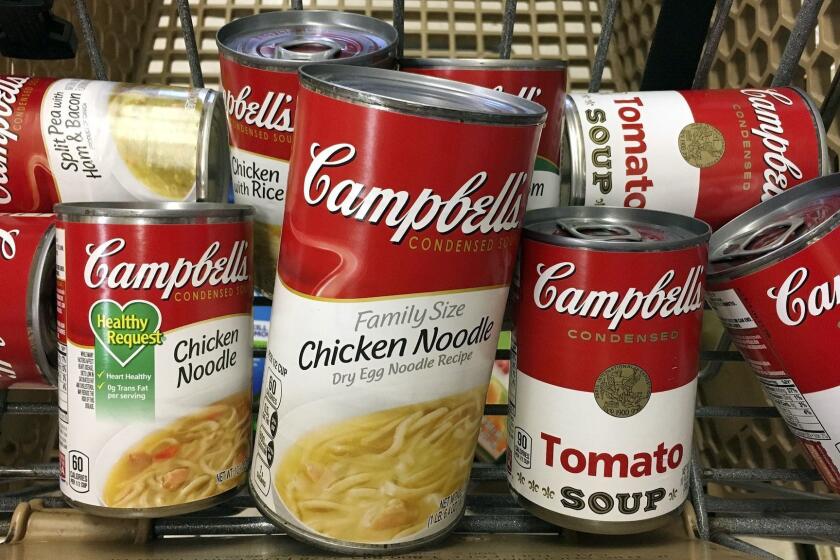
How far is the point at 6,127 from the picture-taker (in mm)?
740

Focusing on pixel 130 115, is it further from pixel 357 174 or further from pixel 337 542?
pixel 337 542

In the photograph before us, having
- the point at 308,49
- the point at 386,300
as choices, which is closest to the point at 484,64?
the point at 308,49

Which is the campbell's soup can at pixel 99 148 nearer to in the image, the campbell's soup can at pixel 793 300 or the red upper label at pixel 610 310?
the red upper label at pixel 610 310

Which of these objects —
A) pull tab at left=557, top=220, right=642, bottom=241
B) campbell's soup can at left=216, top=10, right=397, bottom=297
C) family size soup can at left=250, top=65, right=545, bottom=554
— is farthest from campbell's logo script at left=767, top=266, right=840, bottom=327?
campbell's soup can at left=216, top=10, right=397, bottom=297

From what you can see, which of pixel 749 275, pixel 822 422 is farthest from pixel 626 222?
pixel 822 422

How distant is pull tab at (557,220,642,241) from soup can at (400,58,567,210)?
6 cm

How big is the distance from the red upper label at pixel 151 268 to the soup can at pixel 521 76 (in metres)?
0.24

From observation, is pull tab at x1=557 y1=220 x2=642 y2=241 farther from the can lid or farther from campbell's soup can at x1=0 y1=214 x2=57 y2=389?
campbell's soup can at x1=0 y1=214 x2=57 y2=389

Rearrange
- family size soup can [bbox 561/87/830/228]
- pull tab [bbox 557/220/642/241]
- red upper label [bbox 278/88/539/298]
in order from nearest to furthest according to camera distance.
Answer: red upper label [bbox 278/88/539/298] → pull tab [bbox 557/220/642/241] → family size soup can [bbox 561/87/830/228]

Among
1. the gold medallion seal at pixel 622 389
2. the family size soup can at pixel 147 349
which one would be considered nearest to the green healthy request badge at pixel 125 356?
the family size soup can at pixel 147 349

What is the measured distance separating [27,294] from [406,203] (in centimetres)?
38

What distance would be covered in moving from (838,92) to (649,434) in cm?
44

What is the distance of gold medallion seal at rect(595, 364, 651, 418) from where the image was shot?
1.99ft

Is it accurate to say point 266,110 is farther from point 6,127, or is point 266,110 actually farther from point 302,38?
point 6,127
